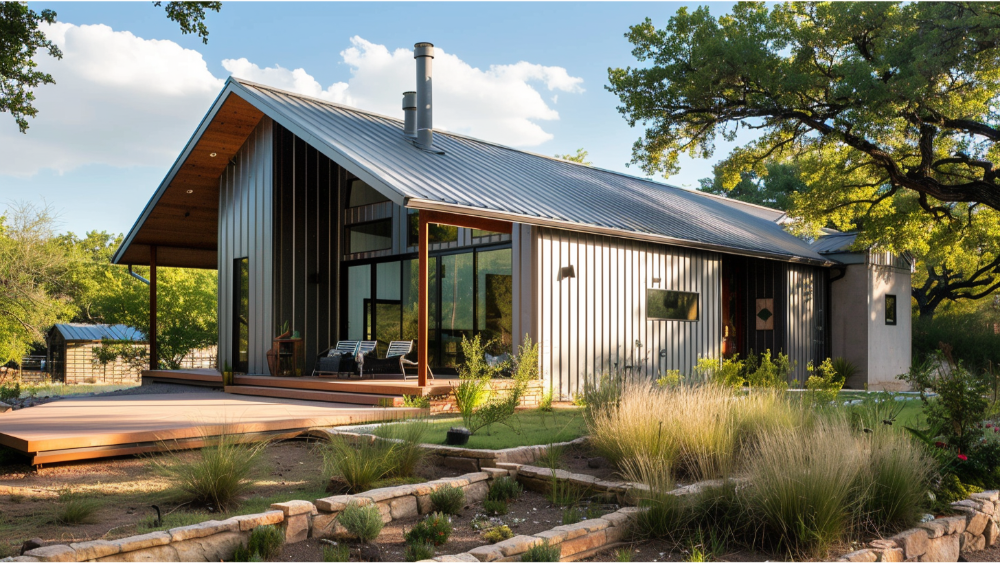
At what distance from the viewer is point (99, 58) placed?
1259 inches

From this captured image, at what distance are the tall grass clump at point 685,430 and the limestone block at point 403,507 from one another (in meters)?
1.61

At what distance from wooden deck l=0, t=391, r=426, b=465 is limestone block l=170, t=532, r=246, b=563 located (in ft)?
4.63

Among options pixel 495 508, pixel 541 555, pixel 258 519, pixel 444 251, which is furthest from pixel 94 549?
pixel 444 251


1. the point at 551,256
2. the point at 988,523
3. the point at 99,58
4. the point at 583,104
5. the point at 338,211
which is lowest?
the point at 988,523

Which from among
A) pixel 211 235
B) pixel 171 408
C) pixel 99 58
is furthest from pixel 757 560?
pixel 99 58

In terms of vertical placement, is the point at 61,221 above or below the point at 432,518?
above

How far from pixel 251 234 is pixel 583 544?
36.0 ft

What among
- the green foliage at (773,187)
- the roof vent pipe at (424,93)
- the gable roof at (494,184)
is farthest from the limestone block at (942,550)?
the green foliage at (773,187)

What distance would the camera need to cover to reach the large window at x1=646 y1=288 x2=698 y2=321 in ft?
40.8

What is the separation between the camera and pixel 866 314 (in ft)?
54.2

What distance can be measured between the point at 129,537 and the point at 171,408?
5.83 meters

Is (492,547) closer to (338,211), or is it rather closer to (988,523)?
(988,523)

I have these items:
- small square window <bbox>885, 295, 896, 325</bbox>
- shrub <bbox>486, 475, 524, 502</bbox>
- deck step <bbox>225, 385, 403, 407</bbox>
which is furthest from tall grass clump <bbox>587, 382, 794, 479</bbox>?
small square window <bbox>885, 295, 896, 325</bbox>

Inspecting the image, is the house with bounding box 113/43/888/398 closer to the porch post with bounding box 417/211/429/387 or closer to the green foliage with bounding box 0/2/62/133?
the porch post with bounding box 417/211/429/387
